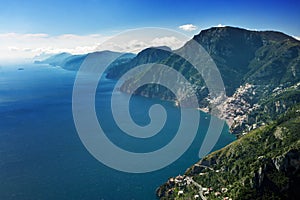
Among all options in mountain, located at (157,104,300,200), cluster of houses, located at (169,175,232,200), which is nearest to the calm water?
cluster of houses, located at (169,175,232,200)

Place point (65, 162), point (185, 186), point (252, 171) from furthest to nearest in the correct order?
1. point (65, 162)
2. point (185, 186)
3. point (252, 171)

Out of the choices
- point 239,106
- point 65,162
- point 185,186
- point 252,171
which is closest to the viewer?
point 252,171

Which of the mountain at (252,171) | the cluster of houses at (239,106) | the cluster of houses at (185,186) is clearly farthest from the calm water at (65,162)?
the cluster of houses at (239,106)

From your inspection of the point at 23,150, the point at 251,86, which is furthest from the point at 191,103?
the point at 23,150

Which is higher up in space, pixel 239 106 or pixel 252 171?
pixel 239 106

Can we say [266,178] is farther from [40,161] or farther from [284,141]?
[40,161]

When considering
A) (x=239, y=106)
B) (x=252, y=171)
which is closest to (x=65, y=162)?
(x=252, y=171)

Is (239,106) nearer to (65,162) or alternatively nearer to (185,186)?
(185,186)

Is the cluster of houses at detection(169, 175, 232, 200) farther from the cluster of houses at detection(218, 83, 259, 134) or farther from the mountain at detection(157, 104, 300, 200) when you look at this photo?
the cluster of houses at detection(218, 83, 259, 134)

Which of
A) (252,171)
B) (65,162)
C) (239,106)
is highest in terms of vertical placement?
(239,106)

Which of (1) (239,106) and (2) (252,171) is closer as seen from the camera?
(2) (252,171)

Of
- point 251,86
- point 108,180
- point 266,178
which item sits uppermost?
point 251,86
